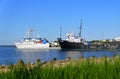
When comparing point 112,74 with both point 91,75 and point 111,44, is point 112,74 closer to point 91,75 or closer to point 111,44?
point 91,75

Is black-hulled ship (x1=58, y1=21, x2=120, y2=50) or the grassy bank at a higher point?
black-hulled ship (x1=58, y1=21, x2=120, y2=50)

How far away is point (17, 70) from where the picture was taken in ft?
23.9

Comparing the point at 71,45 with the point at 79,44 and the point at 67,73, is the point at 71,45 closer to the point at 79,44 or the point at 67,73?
the point at 79,44

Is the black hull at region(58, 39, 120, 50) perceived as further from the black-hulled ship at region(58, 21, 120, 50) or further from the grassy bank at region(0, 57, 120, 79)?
the grassy bank at region(0, 57, 120, 79)

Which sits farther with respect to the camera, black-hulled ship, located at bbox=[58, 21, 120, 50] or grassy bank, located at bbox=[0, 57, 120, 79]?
black-hulled ship, located at bbox=[58, 21, 120, 50]

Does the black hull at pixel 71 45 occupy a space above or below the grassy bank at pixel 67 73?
above

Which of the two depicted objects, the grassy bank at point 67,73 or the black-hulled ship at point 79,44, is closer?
the grassy bank at point 67,73

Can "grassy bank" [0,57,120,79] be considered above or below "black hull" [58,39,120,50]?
below

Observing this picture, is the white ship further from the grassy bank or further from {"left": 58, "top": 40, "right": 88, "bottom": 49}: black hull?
the grassy bank

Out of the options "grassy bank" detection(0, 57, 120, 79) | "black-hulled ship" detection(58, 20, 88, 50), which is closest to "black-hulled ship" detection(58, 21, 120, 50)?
"black-hulled ship" detection(58, 20, 88, 50)

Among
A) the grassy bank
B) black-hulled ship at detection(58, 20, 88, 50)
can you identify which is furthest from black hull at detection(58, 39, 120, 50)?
the grassy bank

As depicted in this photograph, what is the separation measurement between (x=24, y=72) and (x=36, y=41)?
102 meters

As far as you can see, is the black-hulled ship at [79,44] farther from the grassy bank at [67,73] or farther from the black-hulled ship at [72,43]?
the grassy bank at [67,73]

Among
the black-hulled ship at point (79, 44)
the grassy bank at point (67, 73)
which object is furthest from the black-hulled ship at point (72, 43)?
the grassy bank at point (67, 73)
